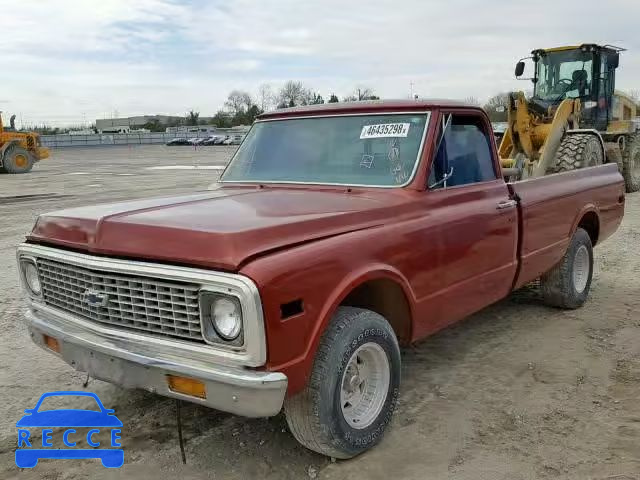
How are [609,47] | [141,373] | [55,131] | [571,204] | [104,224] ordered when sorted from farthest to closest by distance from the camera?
[55,131]
[609,47]
[571,204]
[104,224]
[141,373]

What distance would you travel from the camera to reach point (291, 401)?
2982 millimetres

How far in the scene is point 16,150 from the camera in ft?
83.5

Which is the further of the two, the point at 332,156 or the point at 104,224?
the point at 332,156

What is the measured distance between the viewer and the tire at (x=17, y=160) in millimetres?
25078

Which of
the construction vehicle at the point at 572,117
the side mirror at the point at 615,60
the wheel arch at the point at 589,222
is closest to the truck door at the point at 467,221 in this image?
the wheel arch at the point at 589,222

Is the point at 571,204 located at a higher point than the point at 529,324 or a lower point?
higher

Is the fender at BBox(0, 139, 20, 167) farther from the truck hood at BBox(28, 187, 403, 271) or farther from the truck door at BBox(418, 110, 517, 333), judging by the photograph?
the truck door at BBox(418, 110, 517, 333)

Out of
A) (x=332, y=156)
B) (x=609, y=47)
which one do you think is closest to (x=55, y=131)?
(x=609, y=47)

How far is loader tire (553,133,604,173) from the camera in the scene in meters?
11.1

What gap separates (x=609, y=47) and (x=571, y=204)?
9.85 m

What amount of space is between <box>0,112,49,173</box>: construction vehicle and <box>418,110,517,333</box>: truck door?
81.4 ft

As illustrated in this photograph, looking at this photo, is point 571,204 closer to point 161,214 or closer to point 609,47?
point 161,214

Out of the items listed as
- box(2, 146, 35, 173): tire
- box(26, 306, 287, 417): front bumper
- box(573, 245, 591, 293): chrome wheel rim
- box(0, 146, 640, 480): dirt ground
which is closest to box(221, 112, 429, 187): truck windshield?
box(0, 146, 640, 480): dirt ground

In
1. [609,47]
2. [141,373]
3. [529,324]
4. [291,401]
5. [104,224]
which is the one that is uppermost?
[609,47]
